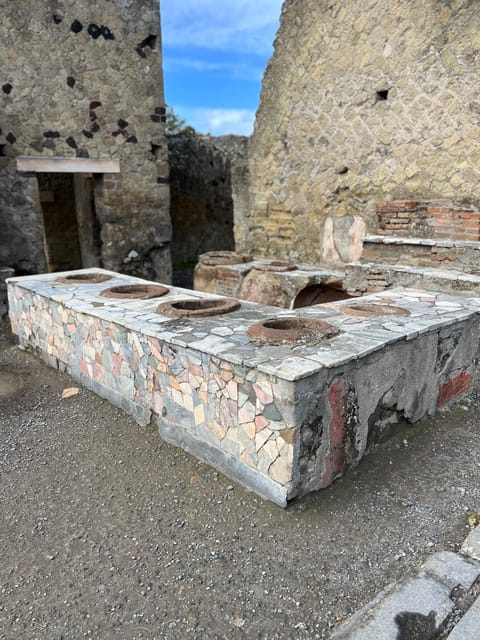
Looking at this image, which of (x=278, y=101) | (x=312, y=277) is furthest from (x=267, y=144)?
(x=312, y=277)

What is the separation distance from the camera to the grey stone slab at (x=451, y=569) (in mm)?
1808

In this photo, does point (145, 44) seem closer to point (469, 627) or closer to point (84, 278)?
point (84, 278)

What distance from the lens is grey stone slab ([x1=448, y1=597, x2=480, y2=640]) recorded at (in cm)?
153

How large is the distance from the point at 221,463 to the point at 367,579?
954 millimetres

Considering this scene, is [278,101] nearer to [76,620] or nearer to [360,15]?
[360,15]

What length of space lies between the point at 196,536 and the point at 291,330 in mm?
1202

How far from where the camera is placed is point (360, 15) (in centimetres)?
506

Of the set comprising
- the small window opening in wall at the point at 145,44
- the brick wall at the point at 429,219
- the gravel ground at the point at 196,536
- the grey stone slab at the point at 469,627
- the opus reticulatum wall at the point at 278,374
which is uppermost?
the small window opening in wall at the point at 145,44

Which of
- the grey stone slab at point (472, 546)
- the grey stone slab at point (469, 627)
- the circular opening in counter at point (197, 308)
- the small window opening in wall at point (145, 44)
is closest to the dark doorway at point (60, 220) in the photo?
the small window opening in wall at point (145, 44)

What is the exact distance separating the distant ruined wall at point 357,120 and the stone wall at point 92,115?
163cm

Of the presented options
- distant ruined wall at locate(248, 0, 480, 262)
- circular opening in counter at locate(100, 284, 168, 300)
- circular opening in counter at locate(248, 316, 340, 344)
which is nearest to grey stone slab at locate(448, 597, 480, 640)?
circular opening in counter at locate(248, 316, 340, 344)

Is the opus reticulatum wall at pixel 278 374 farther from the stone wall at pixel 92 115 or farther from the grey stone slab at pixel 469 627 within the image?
the stone wall at pixel 92 115

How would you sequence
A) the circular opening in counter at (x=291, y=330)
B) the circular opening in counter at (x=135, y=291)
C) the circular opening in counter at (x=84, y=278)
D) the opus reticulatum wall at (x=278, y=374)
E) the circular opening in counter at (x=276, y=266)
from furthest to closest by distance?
the circular opening in counter at (x=276, y=266) < the circular opening in counter at (x=84, y=278) < the circular opening in counter at (x=135, y=291) < the circular opening in counter at (x=291, y=330) < the opus reticulatum wall at (x=278, y=374)

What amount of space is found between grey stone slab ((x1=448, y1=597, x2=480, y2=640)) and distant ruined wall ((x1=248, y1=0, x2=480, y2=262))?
3845mm
